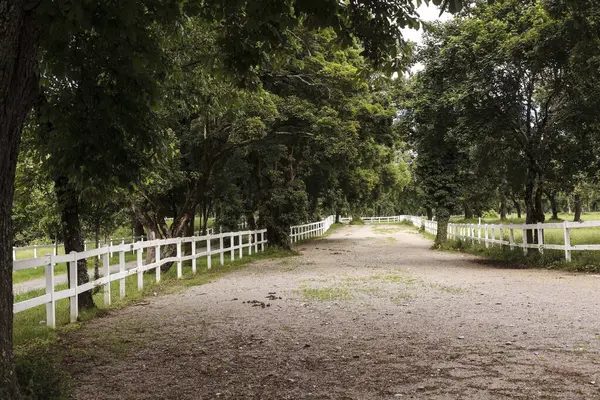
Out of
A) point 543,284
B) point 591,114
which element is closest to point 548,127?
point 591,114

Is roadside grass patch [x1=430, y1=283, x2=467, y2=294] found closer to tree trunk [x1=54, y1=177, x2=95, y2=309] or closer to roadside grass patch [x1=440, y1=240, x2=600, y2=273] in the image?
roadside grass patch [x1=440, y1=240, x2=600, y2=273]

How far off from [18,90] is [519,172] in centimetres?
1874

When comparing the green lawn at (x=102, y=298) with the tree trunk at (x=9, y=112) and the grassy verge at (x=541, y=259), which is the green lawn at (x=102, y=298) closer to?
the tree trunk at (x=9, y=112)

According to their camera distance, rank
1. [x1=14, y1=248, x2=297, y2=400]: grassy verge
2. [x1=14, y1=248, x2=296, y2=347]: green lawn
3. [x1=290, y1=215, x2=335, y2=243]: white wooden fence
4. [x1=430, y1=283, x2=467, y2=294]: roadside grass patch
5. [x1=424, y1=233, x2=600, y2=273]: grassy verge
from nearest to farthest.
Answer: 1. [x1=14, y1=248, x2=297, y2=400]: grassy verge
2. [x1=14, y1=248, x2=296, y2=347]: green lawn
3. [x1=430, y1=283, x2=467, y2=294]: roadside grass patch
4. [x1=424, y1=233, x2=600, y2=273]: grassy verge
5. [x1=290, y1=215, x2=335, y2=243]: white wooden fence

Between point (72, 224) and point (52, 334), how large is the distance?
2.61m

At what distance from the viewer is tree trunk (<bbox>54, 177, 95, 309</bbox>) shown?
918 cm

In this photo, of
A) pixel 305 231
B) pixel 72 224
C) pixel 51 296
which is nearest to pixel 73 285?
pixel 51 296

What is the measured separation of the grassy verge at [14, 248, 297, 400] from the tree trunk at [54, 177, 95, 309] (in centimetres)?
32

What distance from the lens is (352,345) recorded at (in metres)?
6.33

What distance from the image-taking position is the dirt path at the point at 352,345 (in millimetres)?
4758

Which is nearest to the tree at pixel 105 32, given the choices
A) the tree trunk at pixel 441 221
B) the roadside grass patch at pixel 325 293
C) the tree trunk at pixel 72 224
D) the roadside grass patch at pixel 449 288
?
the tree trunk at pixel 72 224

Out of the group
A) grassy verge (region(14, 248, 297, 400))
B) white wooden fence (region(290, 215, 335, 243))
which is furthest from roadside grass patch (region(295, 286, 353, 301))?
white wooden fence (region(290, 215, 335, 243))

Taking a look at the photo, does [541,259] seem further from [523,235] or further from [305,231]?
[305,231]

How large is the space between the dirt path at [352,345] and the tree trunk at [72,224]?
604mm
